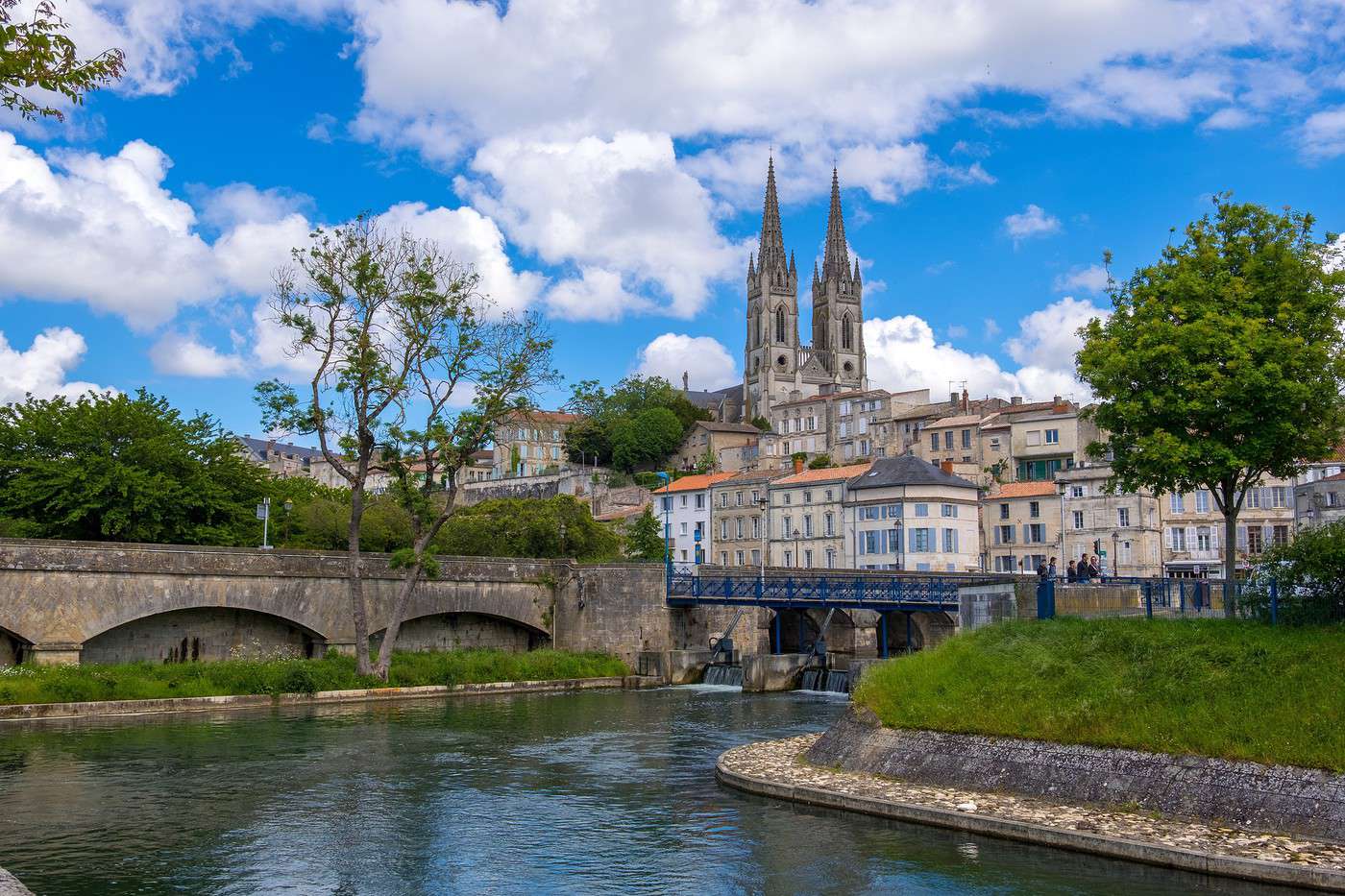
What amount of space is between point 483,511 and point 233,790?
1946 inches

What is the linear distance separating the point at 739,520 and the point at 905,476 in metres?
16.1

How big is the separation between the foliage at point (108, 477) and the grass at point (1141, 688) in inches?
1283

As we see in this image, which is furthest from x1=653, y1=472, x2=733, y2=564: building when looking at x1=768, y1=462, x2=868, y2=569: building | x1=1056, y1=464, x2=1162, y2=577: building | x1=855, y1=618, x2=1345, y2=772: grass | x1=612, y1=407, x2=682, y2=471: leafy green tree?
x1=855, y1=618, x2=1345, y2=772: grass

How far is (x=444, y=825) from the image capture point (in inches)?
798

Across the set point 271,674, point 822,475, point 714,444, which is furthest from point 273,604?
point 714,444

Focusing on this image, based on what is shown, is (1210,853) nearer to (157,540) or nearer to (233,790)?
(233,790)

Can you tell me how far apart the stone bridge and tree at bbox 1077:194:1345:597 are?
24.2 metres

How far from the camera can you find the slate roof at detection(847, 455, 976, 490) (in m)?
68.0

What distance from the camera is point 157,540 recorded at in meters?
47.2

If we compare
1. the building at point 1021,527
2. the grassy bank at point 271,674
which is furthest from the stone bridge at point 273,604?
the building at point 1021,527

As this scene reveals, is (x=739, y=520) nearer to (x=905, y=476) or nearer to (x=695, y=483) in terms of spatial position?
(x=695, y=483)

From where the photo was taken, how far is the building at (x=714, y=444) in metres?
123

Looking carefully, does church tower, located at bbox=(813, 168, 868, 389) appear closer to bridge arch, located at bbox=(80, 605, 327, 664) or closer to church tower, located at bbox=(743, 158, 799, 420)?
church tower, located at bbox=(743, 158, 799, 420)

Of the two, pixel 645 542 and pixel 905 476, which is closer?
pixel 905 476
